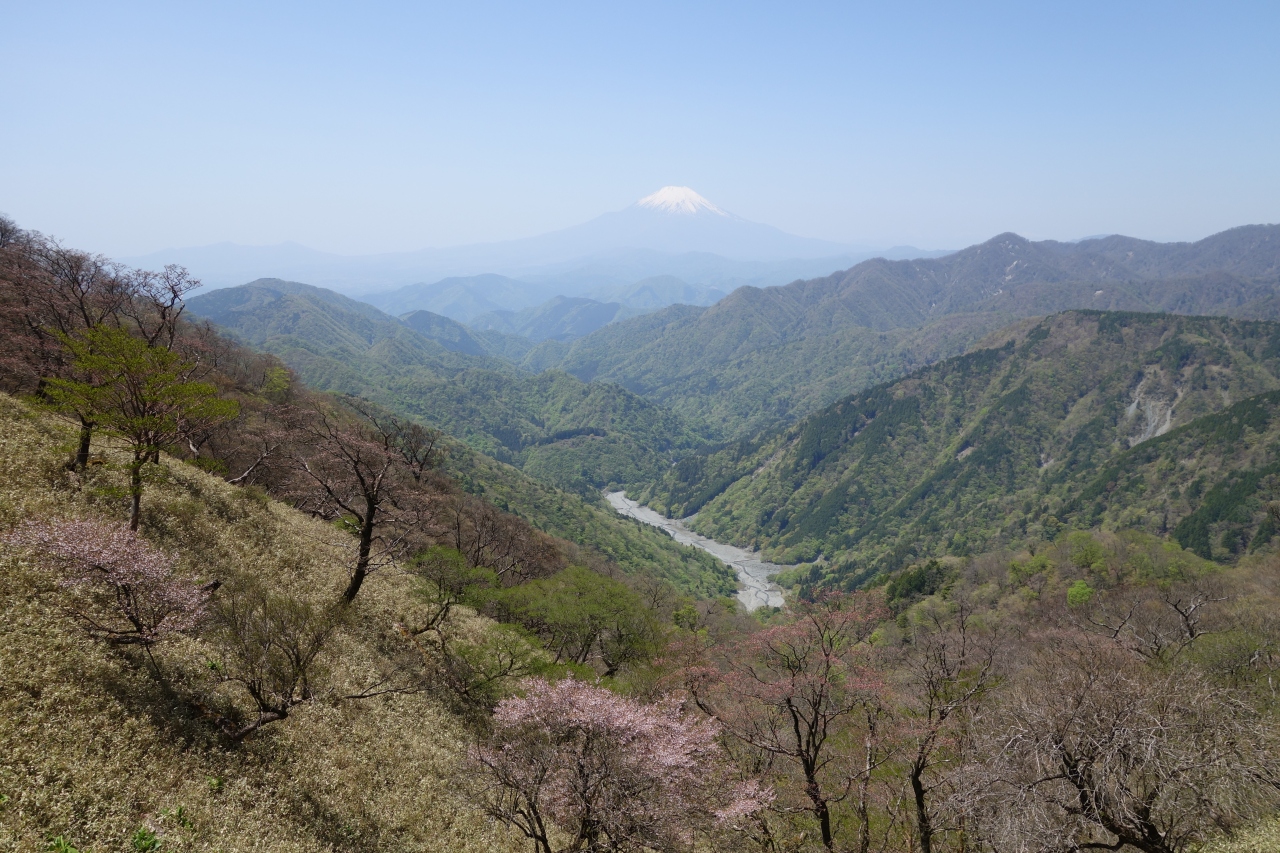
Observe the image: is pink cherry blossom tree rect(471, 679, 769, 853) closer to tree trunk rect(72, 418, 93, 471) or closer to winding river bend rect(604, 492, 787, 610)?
tree trunk rect(72, 418, 93, 471)

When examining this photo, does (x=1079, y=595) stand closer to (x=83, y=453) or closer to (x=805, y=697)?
(x=805, y=697)

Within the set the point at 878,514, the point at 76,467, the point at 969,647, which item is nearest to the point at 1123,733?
the point at 969,647

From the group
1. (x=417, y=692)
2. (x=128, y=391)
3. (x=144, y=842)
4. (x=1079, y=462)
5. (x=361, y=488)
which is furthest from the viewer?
(x=1079, y=462)

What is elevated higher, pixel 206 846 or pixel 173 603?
pixel 173 603

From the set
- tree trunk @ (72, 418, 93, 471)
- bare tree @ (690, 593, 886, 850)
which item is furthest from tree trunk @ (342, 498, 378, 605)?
bare tree @ (690, 593, 886, 850)

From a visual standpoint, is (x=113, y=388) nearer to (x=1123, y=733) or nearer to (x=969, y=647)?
(x=1123, y=733)

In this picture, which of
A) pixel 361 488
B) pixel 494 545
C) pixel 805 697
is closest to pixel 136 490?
pixel 361 488

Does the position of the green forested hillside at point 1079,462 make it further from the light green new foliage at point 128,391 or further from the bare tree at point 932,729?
the light green new foliage at point 128,391
